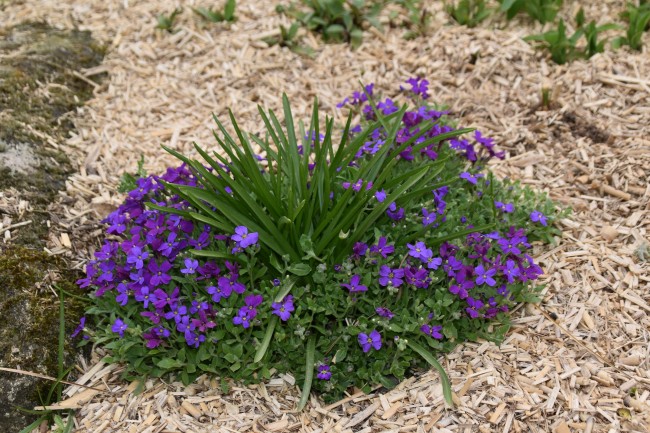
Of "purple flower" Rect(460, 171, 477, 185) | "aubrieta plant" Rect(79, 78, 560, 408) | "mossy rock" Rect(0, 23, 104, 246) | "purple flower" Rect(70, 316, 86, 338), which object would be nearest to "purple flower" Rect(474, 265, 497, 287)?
"aubrieta plant" Rect(79, 78, 560, 408)

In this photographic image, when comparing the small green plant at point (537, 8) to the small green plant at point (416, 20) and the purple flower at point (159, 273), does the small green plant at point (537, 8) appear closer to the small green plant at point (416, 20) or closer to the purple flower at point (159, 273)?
the small green plant at point (416, 20)

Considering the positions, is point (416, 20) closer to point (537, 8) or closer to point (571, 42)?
point (537, 8)

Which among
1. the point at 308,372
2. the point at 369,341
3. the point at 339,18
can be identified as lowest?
the point at 308,372

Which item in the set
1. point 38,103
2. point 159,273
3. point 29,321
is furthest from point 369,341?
point 38,103

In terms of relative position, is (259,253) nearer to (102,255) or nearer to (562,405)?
(102,255)

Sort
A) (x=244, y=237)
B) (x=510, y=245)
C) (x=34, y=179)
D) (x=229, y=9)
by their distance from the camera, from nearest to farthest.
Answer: (x=244, y=237)
(x=510, y=245)
(x=34, y=179)
(x=229, y=9)
